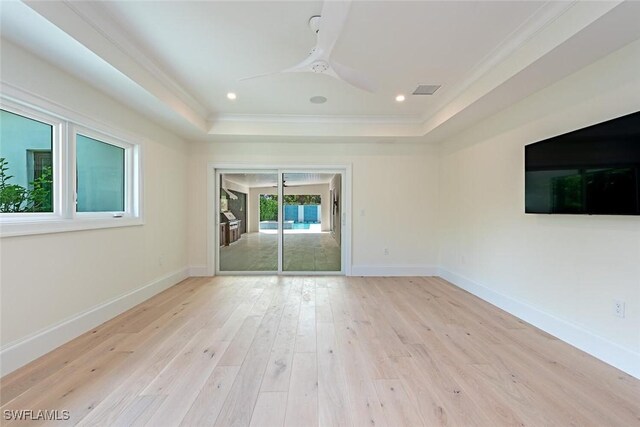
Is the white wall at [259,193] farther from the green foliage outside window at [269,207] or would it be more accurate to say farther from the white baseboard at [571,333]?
the white baseboard at [571,333]

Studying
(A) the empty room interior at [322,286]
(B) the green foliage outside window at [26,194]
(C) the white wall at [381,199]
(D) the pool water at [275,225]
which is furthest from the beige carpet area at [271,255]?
(B) the green foliage outside window at [26,194]

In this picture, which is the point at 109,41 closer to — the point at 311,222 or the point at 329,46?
the point at 329,46

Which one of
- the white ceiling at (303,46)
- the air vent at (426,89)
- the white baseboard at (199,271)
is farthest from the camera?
the white baseboard at (199,271)

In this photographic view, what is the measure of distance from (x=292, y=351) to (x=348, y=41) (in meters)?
2.80

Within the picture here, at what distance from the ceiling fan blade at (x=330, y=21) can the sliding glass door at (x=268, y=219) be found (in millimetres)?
3191

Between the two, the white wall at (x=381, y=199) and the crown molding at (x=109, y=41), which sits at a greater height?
the crown molding at (x=109, y=41)

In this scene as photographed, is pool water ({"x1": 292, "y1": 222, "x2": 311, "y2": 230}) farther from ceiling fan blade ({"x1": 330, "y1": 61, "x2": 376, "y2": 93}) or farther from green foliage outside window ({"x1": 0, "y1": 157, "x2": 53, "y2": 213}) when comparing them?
green foliage outside window ({"x1": 0, "y1": 157, "x2": 53, "y2": 213})

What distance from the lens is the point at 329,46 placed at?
205 cm

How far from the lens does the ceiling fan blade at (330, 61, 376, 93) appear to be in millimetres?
2270

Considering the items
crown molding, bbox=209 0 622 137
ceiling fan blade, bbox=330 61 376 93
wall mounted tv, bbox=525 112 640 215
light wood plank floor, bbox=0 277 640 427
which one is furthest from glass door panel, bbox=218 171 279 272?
wall mounted tv, bbox=525 112 640 215

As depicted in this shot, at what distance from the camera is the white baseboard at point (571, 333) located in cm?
212

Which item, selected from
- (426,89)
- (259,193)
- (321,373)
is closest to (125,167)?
(259,193)

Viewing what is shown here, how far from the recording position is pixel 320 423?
1601mm

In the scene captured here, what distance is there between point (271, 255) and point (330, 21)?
5025mm
